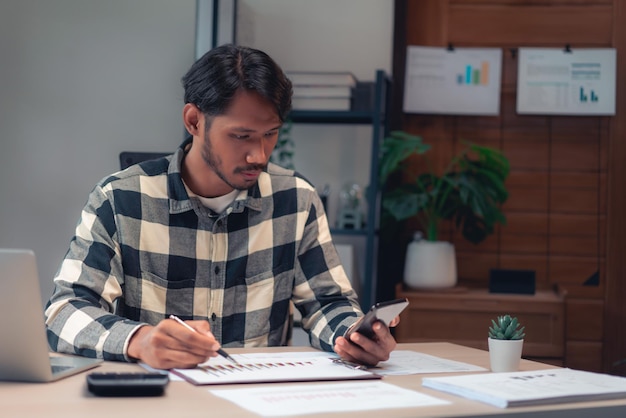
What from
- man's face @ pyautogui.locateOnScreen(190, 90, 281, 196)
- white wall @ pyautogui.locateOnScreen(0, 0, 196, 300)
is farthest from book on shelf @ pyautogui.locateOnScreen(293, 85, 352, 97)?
man's face @ pyautogui.locateOnScreen(190, 90, 281, 196)

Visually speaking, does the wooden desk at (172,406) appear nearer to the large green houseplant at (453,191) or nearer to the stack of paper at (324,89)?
the large green houseplant at (453,191)

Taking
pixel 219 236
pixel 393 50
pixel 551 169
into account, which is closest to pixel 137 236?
pixel 219 236

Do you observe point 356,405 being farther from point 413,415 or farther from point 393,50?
point 393,50

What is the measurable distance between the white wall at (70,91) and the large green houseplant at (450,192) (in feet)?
2.99

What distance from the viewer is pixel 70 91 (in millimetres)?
3299

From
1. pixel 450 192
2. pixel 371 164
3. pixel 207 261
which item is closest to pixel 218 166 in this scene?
pixel 207 261

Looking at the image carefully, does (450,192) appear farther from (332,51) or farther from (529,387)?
(529,387)

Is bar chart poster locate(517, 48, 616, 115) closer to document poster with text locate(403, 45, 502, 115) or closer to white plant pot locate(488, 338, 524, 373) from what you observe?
document poster with text locate(403, 45, 502, 115)

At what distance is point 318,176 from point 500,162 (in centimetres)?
72

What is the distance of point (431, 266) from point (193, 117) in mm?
1371

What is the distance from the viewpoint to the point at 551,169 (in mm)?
3240

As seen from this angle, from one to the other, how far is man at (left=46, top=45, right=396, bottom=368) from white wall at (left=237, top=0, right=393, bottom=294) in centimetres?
139

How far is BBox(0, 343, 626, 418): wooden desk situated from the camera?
104 cm

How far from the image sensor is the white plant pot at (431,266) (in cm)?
295
